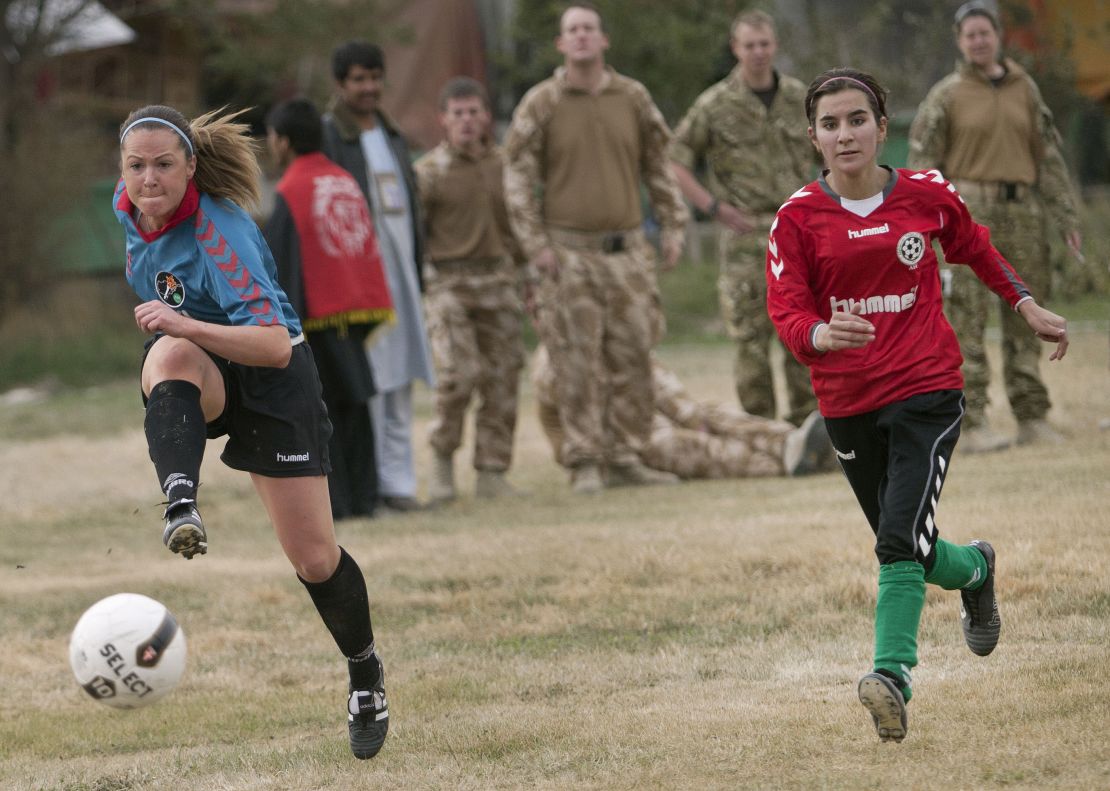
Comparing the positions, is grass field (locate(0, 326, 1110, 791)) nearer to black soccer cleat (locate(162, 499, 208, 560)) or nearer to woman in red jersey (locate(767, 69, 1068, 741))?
woman in red jersey (locate(767, 69, 1068, 741))

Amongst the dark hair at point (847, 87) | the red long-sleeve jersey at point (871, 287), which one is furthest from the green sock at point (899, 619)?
the dark hair at point (847, 87)

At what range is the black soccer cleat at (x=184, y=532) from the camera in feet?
13.8

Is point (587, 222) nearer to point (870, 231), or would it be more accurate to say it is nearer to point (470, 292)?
point (470, 292)

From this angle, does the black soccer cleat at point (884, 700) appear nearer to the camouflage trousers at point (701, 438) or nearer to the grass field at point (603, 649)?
the grass field at point (603, 649)

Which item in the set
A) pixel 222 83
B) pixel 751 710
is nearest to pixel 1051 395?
pixel 751 710

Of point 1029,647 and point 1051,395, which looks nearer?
point 1029,647

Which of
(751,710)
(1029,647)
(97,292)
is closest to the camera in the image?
(751,710)

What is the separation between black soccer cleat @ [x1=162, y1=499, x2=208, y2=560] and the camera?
420 centimetres

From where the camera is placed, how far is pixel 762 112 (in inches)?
410

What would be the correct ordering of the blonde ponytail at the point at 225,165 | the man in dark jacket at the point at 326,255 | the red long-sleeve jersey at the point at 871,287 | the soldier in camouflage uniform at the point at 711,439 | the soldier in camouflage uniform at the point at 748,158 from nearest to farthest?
1. the red long-sleeve jersey at the point at 871,287
2. the blonde ponytail at the point at 225,165
3. the man in dark jacket at the point at 326,255
4. the soldier in camouflage uniform at the point at 711,439
5. the soldier in camouflage uniform at the point at 748,158

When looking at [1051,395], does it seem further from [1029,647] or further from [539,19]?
[539,19]

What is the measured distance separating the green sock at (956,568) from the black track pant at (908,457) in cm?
9

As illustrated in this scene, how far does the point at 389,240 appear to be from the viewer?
32.3 ft

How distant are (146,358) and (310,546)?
0.71m
